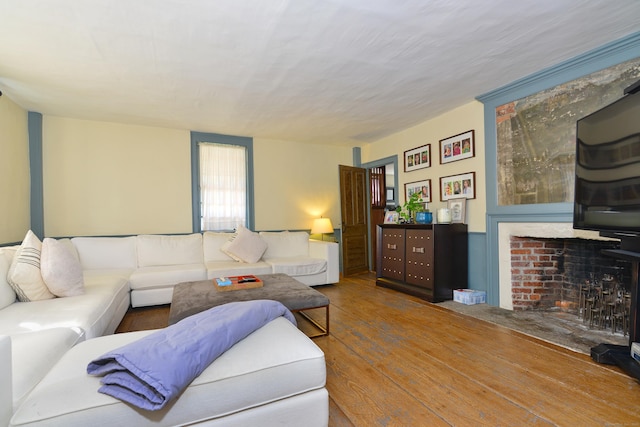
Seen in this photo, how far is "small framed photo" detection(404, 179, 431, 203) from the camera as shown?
4176mm

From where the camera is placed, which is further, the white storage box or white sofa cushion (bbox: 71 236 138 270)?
white sofa cushion (bbox: 71 236 138 270)

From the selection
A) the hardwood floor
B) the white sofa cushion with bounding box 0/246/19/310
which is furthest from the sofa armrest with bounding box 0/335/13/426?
the white sofa cushion with bounding box 0/246/19/310

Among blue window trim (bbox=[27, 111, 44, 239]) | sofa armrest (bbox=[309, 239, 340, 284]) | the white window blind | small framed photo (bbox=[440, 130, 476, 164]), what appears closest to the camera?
small framed photo (bbox=[440, 130, 476, 164])

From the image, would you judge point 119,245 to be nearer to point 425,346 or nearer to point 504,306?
point 425,346

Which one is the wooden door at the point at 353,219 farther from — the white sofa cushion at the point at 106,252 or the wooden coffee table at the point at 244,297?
the white sofa cushion at the point at 106,252

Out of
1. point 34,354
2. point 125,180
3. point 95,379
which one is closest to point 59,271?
point 34,354

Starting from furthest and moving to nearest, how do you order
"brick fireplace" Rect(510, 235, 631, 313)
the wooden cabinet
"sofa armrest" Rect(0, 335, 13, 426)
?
the wooden cabinet < "brick fireplace" Rect(510, 235, 631, 313) < "sofa armrest" Rect(0, 335, 13, 426)

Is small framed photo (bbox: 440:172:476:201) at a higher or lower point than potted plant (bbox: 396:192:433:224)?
higher

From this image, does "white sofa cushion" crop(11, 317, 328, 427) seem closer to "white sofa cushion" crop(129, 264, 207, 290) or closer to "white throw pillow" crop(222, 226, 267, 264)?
"white sofa cushion" crop(129, 264, 207, 290)

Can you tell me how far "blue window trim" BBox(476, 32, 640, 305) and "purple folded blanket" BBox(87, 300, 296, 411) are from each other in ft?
9.71

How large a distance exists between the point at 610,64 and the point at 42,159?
609cm

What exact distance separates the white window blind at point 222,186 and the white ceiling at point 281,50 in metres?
1.09

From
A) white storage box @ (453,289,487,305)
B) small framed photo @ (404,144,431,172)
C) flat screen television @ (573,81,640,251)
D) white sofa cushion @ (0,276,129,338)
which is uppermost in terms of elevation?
small framed photo @ (404,144,431,172)

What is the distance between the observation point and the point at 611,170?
1938mm
